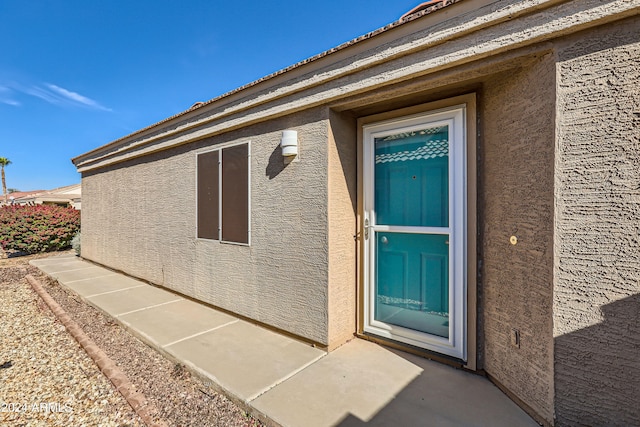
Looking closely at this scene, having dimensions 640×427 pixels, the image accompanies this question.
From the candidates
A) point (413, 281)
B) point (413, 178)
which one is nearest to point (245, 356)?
point (413, 281)

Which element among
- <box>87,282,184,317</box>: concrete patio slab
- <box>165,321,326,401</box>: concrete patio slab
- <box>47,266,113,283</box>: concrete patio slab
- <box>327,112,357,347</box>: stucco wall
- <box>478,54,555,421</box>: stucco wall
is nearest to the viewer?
<box>478,54,555,421</box>: stucco wall

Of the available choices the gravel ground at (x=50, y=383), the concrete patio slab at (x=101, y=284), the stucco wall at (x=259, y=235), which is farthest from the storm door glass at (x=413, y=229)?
the concrete patio slab at (x=101, y=284)

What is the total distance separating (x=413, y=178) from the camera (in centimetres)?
326

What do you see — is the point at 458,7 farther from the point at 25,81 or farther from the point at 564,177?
the point at 25,81

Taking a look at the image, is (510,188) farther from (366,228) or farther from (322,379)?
(322,379)

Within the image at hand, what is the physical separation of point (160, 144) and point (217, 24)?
4.02 metres

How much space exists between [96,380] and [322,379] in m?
2.37

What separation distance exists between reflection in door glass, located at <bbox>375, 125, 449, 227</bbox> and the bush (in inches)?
561

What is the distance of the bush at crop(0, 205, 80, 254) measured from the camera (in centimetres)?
1093

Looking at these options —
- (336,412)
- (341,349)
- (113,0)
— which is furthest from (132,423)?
(113,0)

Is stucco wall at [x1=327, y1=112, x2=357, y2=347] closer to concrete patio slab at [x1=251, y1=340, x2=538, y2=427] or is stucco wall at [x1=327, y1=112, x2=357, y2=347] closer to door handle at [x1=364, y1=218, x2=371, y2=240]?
door handle at [x1=364, y1=218, x2=371, y2=240]

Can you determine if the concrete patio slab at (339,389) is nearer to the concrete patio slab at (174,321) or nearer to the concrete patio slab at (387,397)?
the concrete patio slab at (387,397)

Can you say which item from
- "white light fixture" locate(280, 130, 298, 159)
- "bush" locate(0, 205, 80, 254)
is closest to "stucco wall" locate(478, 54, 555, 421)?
"white light fixture" locate(280, 130, 298, 159)

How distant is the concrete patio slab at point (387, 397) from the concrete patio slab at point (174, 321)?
1851 millimetres
